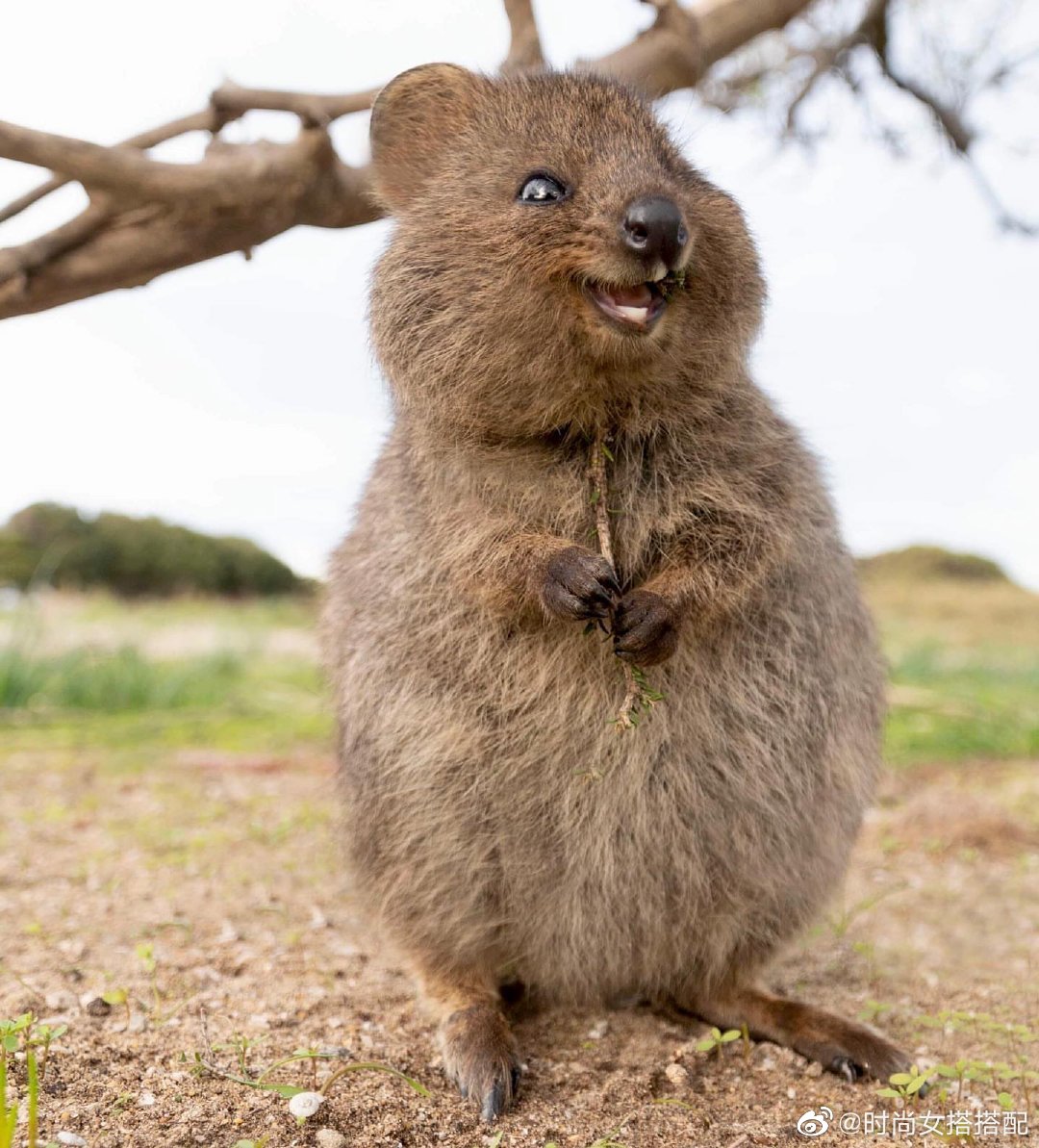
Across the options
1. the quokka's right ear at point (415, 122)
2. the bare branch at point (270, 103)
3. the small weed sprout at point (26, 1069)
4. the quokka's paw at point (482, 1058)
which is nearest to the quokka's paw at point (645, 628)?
the quokka's paw at point (482, 1058)

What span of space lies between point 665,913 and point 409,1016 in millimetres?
808

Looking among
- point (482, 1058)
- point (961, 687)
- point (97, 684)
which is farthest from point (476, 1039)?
point (961, 687)

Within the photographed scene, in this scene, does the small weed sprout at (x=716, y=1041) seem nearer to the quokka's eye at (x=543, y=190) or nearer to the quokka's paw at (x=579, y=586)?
the quokka's paw at (x=579, y=586)

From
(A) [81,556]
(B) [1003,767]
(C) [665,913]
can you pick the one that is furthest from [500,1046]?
(A) [81,556]

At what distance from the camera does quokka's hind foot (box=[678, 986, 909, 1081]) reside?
121 inches

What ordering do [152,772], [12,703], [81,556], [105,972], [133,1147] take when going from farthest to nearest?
[81,556] → [12,703] → [152,772] → [105,972] → [133,1147]

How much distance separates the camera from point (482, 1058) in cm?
289

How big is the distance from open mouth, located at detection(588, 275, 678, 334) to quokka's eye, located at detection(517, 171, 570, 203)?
28 centimetres

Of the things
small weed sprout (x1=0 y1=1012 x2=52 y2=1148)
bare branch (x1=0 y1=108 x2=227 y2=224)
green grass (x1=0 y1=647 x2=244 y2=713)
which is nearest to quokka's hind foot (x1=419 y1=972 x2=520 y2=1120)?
small weed sprout (x1=0 y1=1012 x2=52 y2=1148)

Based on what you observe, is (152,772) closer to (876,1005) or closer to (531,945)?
(531,945)

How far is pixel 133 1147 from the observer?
→ 7.95ft

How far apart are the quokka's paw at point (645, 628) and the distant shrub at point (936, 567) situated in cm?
1815

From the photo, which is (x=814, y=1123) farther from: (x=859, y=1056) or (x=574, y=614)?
(x=574, y=614)

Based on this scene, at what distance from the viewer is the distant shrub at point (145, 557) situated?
14828 millimetres
